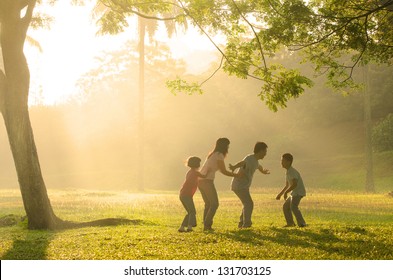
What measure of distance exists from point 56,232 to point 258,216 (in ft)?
24.2

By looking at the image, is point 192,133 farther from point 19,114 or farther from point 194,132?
point 19,114

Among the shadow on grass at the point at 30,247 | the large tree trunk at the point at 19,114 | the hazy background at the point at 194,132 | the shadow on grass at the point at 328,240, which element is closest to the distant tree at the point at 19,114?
the large tree trunk at the point at 19,114

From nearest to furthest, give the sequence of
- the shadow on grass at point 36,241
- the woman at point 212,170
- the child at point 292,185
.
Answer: the shadow on grass at point 36,241
the woman at point 212,170
the child at point 292,185

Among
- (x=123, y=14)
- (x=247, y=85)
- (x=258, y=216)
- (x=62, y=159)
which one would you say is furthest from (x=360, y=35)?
(x=62, y=159)

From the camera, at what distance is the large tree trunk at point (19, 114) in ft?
53.3

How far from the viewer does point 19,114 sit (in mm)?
16219

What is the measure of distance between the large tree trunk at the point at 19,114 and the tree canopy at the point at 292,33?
420 centimetres

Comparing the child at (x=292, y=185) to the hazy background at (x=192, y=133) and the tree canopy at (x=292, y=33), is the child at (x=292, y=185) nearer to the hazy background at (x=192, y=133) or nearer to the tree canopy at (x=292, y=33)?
the tree canopy at (x=292, y=33)

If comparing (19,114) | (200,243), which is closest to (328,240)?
(200,243)

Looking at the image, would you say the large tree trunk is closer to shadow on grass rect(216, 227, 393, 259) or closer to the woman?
the woman

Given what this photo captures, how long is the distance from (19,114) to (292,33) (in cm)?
764

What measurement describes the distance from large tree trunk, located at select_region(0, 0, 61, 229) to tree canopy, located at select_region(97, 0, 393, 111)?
4202mm

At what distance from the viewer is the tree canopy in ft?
43.4

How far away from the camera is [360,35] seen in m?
13.4
